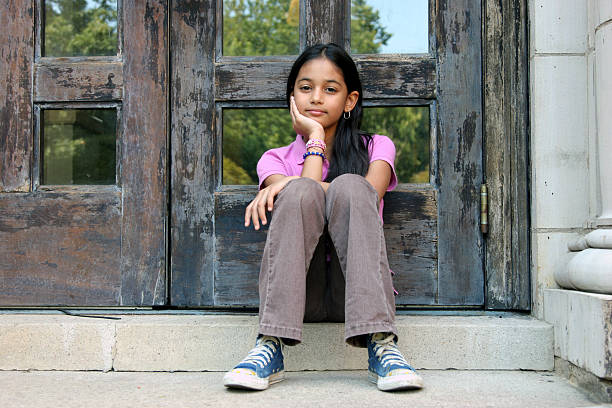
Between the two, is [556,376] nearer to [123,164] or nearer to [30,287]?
[123,164]

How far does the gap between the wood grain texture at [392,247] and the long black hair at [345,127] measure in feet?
0.74

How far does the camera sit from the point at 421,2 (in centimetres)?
243

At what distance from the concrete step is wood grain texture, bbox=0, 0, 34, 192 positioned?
0.68 m

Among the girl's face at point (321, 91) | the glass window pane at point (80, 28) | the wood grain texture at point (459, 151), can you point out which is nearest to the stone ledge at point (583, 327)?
the wood grain texture at point (459, 151)

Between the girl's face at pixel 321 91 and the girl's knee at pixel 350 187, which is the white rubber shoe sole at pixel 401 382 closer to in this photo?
the girl's knee at pixel 350 187

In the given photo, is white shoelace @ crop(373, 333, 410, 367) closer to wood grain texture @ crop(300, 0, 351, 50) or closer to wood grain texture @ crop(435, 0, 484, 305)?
wood grain texture @ crop(435, 0, 484, 305)

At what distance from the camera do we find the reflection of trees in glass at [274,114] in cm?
262

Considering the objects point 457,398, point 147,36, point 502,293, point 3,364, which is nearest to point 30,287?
point 3,364

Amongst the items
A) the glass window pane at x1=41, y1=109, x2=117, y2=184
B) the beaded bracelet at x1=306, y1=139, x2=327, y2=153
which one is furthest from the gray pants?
the glass window pane at x1=41, y1=109, x2=117, y2=184

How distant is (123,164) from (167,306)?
0.59m

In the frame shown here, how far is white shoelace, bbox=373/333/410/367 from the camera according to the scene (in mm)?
1716

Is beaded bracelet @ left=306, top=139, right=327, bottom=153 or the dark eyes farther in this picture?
the dark eyes

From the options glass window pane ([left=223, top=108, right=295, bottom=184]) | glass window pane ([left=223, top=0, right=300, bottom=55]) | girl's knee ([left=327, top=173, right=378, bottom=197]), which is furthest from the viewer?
glass window pane ([left=223, top=0, right=300, bottom=55])

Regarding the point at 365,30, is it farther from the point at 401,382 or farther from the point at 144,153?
the point at 401,382
